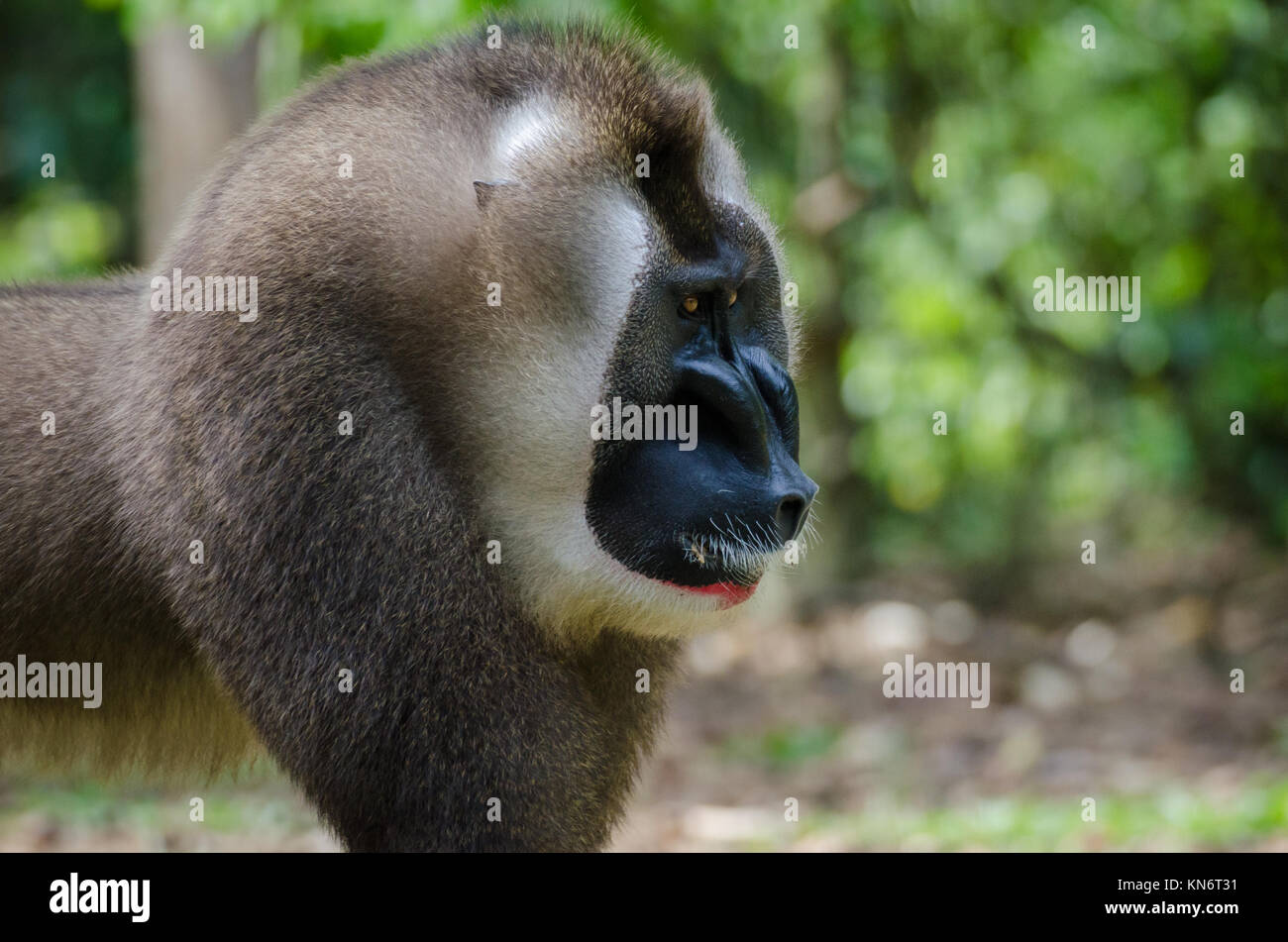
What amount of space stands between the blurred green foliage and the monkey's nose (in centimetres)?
491

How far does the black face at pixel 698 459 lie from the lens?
3430 millimetres

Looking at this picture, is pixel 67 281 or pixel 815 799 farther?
pixel 815 799

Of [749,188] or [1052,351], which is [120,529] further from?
[1052,351]

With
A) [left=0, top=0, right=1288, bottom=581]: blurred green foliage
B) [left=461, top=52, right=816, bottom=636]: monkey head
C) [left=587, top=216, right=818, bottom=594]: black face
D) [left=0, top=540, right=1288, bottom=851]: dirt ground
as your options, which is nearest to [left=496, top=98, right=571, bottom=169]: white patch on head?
[left=461, top=52, right=816, bottom=636]: monkey head

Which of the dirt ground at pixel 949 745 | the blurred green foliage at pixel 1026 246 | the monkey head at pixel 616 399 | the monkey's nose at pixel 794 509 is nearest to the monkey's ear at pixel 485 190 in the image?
the monkey head at pixel 616 399

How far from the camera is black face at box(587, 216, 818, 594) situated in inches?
135

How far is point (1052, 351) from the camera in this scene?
31.0ft

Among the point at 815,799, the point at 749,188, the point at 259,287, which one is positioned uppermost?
the point at 749,188

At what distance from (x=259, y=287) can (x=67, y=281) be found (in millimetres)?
1557

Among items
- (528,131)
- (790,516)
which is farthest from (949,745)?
(528,131)

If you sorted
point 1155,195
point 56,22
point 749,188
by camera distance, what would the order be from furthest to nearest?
point 56,22 → point 1155,195 → point 749,188

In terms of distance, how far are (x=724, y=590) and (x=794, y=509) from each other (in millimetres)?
265

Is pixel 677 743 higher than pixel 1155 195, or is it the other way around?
pixel 1155 195

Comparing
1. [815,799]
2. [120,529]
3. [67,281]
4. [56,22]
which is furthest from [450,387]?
[56,22]
